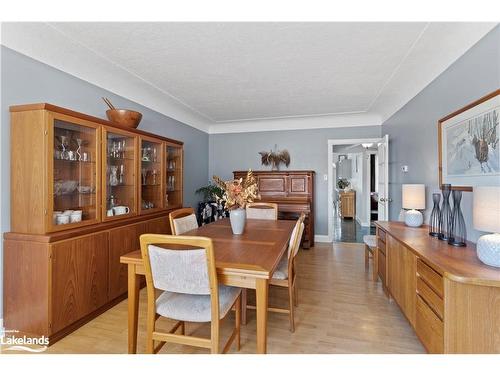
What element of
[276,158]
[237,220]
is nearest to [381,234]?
[237,220]

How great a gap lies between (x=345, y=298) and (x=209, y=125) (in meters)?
4.32

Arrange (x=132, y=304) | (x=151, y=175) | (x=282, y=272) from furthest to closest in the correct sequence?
(x=151, y=175) < (x=282, y=272) < (x=132, y=304)

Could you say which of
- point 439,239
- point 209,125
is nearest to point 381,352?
point 439,239

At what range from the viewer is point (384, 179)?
162 inches

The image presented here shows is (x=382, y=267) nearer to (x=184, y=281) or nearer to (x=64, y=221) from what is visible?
(x=184, y=281)

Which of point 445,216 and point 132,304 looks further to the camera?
point 445,216

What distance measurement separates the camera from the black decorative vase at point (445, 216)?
2125 mm

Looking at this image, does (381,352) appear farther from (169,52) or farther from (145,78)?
(145,78)

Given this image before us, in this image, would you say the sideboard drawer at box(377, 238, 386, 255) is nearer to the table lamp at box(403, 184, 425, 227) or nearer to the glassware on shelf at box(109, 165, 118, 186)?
the table lamp at box(403, 184, 425, 227)

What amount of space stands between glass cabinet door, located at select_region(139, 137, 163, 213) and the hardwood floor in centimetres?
107

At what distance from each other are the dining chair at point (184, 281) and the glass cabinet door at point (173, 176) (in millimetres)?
2181

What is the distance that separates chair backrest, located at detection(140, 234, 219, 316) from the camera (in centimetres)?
138

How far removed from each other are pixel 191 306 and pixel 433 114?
3029 millimetres
